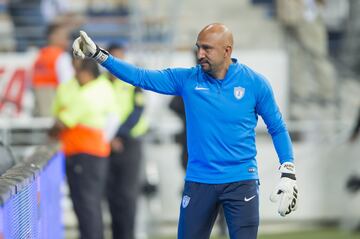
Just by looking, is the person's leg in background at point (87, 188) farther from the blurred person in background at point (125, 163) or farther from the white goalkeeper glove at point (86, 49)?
the white goalkeeper glove at point (86, 49)

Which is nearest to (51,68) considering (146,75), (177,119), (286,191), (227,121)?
(177,119)

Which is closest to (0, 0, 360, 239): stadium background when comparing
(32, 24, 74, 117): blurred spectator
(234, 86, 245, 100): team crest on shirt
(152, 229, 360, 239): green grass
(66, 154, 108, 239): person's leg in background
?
(152, 229, 360, 239): green grass

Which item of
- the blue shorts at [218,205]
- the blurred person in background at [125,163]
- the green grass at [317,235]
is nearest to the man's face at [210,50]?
the blue shorts at [218,205]

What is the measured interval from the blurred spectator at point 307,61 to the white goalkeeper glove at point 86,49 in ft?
Result: 30.8

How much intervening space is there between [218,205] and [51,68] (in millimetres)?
7310

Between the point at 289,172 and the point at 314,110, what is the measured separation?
9.41 metres

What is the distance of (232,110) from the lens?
7617mm

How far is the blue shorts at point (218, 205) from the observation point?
25.0 feet

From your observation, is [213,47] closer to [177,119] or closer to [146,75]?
[146,75]

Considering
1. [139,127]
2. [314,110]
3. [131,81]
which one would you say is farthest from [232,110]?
[314,110]

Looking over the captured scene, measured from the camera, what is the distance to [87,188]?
11.0 m

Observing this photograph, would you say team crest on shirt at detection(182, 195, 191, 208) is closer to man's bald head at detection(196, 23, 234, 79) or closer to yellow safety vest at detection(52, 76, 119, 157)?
man's bald head at detection(196, 23, 234, 79)

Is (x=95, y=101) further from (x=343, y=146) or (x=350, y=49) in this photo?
(x=350, y=49)

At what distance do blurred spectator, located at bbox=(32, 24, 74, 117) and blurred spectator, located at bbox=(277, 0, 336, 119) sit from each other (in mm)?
3664
